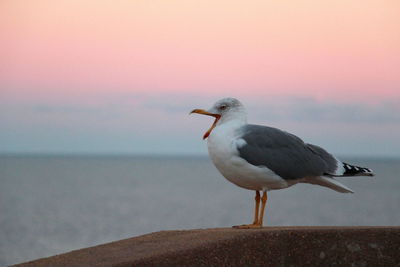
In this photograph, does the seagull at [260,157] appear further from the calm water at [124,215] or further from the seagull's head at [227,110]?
the calm water at [124,215]

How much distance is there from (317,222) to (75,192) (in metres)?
37.8

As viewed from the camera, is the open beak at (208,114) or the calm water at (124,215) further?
the calm water at (124,215)

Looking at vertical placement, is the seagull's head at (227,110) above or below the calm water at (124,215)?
above

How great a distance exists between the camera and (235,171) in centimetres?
780

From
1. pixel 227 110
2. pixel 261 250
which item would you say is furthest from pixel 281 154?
pixel 261 250

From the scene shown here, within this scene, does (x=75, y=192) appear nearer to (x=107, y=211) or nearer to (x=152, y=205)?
(x=152, y=205)

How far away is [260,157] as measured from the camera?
7.82m

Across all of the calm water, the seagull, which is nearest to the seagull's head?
the seagull

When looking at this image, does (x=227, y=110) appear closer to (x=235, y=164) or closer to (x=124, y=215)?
(x=235, y=164)

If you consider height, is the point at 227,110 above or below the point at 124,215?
above

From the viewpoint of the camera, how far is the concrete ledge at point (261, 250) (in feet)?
21.4

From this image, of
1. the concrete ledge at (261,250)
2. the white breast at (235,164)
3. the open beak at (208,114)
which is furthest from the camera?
the open beak at (208,114)

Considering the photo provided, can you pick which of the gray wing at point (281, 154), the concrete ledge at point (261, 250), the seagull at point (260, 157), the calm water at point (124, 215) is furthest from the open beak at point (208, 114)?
the calm water at point (124, 215)

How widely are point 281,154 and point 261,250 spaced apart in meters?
1.57
